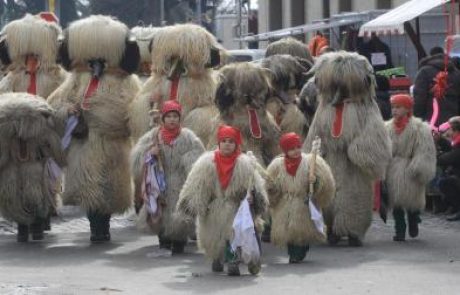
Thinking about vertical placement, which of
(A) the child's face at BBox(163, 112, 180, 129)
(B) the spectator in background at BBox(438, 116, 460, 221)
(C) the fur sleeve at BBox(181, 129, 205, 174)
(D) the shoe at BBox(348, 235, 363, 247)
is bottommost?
(D) the shoe at BBox(348, 235, 363, 247)

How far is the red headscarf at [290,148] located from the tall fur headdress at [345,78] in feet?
4.17

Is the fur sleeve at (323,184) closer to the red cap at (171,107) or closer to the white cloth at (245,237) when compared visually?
the white cloth at (245,237)

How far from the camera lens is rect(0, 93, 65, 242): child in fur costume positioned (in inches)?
552

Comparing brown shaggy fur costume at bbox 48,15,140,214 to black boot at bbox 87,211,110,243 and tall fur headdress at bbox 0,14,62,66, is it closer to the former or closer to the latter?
black boot at bbox 87,211,110,243

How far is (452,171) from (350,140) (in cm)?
308

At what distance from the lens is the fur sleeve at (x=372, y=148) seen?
551 inches

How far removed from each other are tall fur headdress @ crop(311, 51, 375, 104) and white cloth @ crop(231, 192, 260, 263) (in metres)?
2.53

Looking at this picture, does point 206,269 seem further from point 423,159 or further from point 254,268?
point 423,159

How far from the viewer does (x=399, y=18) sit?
20.3 m

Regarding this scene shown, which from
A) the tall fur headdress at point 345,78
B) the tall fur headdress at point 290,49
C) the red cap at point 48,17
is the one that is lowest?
the tall fur headdress at point 345,78

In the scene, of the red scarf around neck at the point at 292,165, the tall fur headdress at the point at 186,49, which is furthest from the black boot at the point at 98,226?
the red scarf around neck at the point at 292,165

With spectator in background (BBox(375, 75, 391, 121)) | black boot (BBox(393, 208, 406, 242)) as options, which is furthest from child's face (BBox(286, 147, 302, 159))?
spectator in background (BBox(375, 75, 391, 121))

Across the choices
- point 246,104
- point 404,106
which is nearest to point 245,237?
point 246,104

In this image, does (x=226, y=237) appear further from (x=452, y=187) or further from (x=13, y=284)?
(x=452, y=187)
